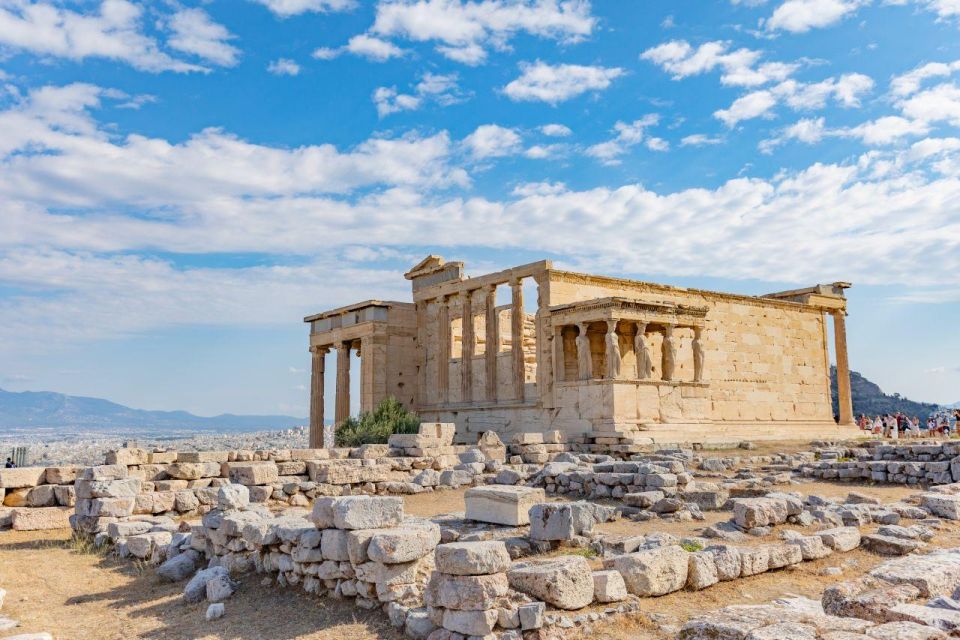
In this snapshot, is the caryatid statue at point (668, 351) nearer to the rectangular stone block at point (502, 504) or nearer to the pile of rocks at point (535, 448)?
the pile of rocks at point (535, 448)

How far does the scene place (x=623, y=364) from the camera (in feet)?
81.1

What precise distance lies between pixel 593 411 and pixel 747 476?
654 cm

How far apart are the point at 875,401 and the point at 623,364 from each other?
47930mm

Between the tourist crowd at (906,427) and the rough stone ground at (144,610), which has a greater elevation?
the tourist crowd at (906,427)

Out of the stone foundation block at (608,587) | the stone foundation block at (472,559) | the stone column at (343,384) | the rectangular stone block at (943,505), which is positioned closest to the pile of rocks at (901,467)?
the rectangular stone block at (943,505)

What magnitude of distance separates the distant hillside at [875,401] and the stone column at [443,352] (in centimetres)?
4256

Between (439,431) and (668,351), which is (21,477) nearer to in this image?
(439,431)

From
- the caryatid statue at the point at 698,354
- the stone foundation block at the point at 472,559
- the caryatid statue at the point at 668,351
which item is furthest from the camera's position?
the caryatid statue at the point at 698,354

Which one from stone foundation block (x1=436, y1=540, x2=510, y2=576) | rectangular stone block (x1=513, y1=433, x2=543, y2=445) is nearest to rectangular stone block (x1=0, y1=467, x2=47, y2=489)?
stone foundation block (x1=436, y1=540, x2=510, y2=576)

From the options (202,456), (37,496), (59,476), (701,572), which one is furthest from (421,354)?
(701,572)

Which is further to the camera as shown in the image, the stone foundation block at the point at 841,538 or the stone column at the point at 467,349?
the stone column at the point at 467,349

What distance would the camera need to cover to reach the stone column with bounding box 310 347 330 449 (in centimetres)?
3014

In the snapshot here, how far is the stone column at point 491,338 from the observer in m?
25.8

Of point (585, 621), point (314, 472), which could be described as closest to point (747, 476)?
point (314, 472)
